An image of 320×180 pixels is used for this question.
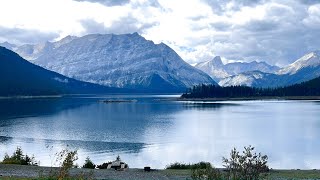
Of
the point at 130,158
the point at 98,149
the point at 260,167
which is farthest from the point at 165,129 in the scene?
the point at 260,167

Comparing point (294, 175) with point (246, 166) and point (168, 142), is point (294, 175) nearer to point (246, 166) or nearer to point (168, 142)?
point (246, 166)

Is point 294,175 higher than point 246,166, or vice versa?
point 246,166

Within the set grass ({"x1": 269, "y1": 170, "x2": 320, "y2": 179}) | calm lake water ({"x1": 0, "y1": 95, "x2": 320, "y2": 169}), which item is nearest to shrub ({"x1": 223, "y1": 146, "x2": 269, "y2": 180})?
grass ({"x1": 269, "y1": 170, "x2": 320, "y2": 179})

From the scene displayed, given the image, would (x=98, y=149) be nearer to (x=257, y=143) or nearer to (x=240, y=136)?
(x=257, y=143)

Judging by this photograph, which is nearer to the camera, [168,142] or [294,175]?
[294,175]

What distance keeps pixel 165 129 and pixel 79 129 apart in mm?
24454

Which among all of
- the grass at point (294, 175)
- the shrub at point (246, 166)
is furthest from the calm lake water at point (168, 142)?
the shrub at point (246, 166)

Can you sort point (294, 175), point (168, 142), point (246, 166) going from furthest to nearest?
point (168, 142) → point (294, 175) → point (246, 166)

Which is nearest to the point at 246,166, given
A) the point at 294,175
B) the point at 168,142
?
the point at 294,175

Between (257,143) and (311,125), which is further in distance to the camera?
(311,125)

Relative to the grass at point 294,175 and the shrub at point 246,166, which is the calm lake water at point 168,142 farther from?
the shrub at point 246,166

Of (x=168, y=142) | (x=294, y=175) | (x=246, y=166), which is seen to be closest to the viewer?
(x=246, y=166)

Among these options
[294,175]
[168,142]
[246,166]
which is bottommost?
[168,142]

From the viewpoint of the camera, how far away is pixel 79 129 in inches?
4751
